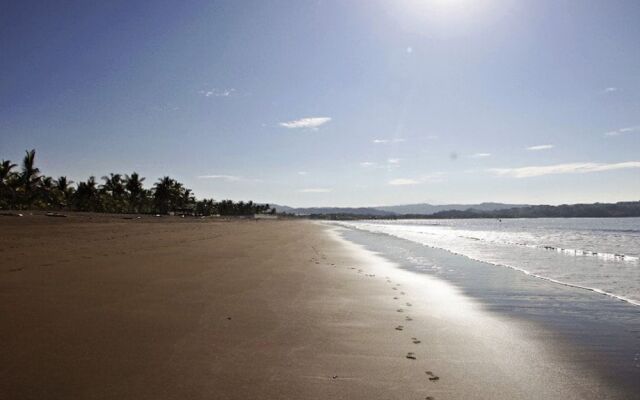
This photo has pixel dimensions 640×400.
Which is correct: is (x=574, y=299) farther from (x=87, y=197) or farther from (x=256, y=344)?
(x=87, y=197)

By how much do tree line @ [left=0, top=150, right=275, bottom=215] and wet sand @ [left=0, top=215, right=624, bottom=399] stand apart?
7644cm

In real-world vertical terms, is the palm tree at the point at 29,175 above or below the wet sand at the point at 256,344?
above

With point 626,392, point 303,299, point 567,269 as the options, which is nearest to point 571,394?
point 626,392

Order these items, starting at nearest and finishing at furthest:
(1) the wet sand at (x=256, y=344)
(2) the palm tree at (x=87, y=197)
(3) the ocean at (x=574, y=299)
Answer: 1. (1) the wet sand at (x=256, y=344)
2. (3) the ocean at (x=574, y=299)
3. (2) the palm tree at (x=87, y=197)

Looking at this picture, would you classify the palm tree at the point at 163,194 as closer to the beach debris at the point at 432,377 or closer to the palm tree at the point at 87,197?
the palm tree at the point at 87,197

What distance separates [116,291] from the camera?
10922 mm

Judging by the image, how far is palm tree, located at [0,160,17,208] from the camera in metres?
72.9

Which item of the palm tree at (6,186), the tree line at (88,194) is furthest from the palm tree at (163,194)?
the palm tree at (6,186)

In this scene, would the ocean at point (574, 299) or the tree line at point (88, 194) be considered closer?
the ocean at point (574, 299)

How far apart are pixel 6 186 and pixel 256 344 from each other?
8478 cm

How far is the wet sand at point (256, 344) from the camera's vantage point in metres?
5.20

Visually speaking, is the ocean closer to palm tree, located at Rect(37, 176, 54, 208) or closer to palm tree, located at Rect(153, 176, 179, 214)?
palm tree, located at Rect(37, 176, 54, 208)

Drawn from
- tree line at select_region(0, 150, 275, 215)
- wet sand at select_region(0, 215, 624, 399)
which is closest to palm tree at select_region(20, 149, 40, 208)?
tree line at select_region(0, 150, 275, 215)

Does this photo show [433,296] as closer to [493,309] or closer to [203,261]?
[493,309]
